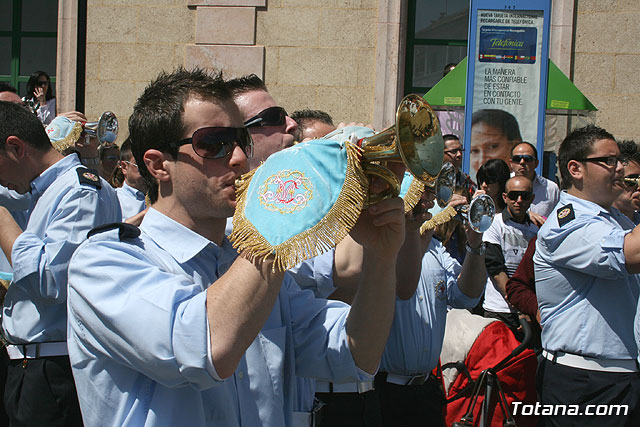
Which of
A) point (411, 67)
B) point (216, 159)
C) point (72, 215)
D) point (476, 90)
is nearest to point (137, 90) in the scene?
point (411, 67)

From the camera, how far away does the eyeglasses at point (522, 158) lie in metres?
7.05

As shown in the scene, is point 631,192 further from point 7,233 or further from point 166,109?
point 7,233

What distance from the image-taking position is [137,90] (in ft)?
29.7

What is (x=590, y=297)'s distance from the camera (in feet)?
14.3

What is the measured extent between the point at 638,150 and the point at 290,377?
14.5 ft

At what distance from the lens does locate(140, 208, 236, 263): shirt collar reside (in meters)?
1.94

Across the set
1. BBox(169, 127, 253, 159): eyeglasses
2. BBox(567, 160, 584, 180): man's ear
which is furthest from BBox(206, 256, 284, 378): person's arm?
BBox(567, 160, 584, 180): man's ear

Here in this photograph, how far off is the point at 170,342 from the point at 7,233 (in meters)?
2.37

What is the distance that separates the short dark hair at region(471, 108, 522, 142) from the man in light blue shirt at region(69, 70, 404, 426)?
5.22 metres

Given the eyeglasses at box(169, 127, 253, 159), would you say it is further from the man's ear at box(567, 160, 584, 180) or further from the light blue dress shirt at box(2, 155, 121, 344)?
the man's ear at box(567, 160, 584, 180)

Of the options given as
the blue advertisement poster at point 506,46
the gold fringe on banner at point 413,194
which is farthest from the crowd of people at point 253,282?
the blue advertisement poster at point 506,46

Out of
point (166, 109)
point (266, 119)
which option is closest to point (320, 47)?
point (266, 119)

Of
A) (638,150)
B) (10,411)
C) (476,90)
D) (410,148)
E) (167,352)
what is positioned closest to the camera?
(167,352)

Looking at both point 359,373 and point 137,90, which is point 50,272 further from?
point 137,90
